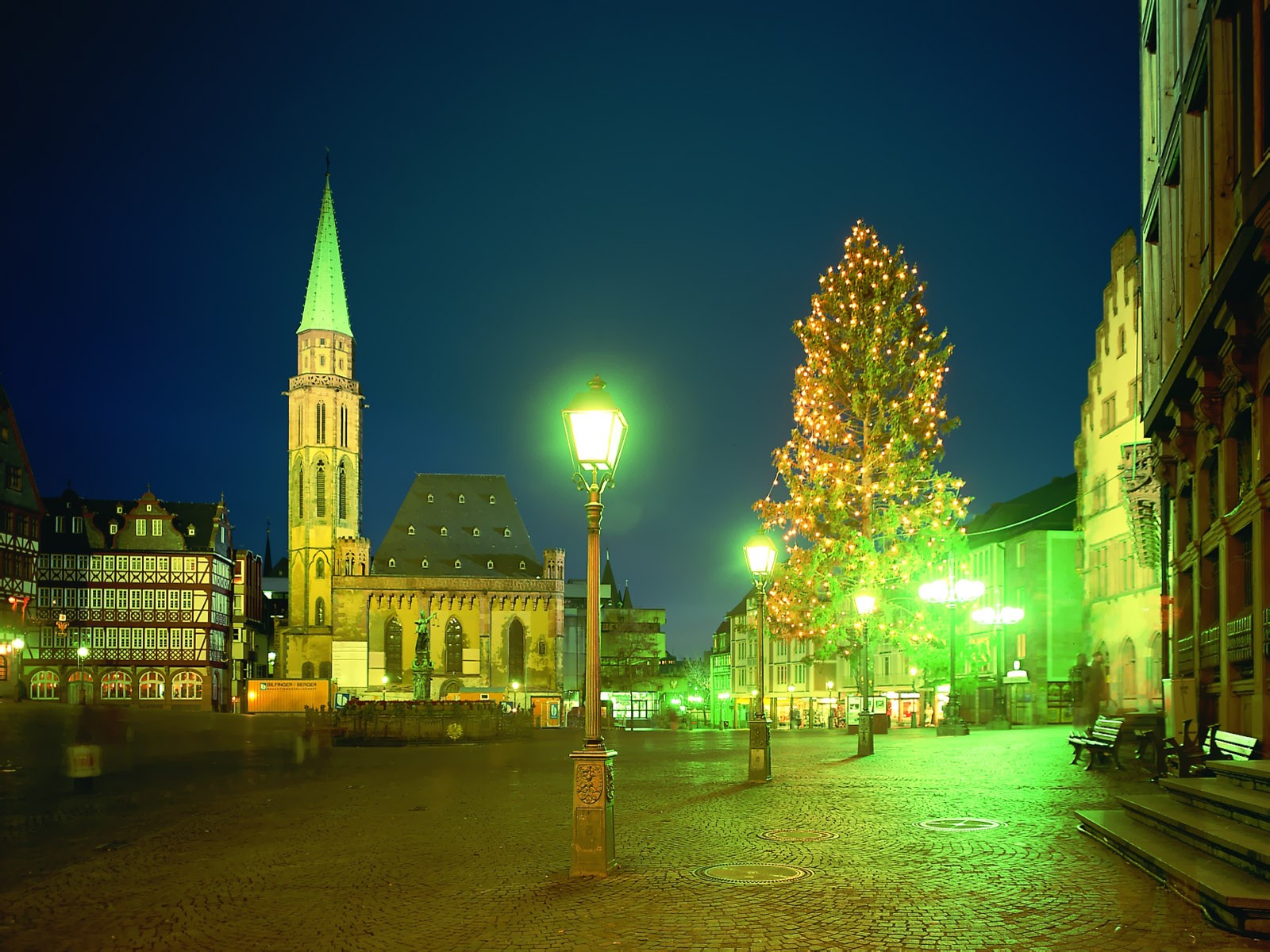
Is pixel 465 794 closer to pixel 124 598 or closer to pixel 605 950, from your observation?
pixel 605 950

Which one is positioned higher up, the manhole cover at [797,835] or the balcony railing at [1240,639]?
the balcony railing at [1240,639]

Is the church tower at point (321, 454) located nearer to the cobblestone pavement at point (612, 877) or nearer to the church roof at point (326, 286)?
the church roof at point (326, 286)

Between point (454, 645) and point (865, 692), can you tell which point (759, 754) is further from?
point (454, 645)

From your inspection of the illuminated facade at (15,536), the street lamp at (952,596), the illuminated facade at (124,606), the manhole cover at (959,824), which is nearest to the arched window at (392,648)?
the illuminated facade at (124,606)

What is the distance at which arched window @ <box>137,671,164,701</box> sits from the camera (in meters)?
83.6

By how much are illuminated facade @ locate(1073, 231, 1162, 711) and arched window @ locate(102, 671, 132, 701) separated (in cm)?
6310

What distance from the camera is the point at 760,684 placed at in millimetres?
21062

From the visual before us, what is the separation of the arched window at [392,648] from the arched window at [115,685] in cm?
2086

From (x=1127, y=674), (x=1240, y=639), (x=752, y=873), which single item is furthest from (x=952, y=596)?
(x=752, y=873)

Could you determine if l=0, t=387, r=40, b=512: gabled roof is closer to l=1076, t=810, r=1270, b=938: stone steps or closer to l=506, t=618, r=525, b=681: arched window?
l=506, t=618, r=525, b=681: arched window

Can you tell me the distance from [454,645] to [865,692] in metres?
69.8

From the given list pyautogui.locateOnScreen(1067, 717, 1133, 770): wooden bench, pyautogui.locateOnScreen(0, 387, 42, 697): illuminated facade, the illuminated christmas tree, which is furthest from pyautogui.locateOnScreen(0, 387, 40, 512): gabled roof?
pyautogui.locateOnScreen(1067, 717, 1133, 770): wooden bench

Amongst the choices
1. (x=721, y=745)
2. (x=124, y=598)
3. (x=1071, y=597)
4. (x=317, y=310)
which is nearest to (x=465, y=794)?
(x=721, y=745)

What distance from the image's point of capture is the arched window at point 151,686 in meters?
83.6
